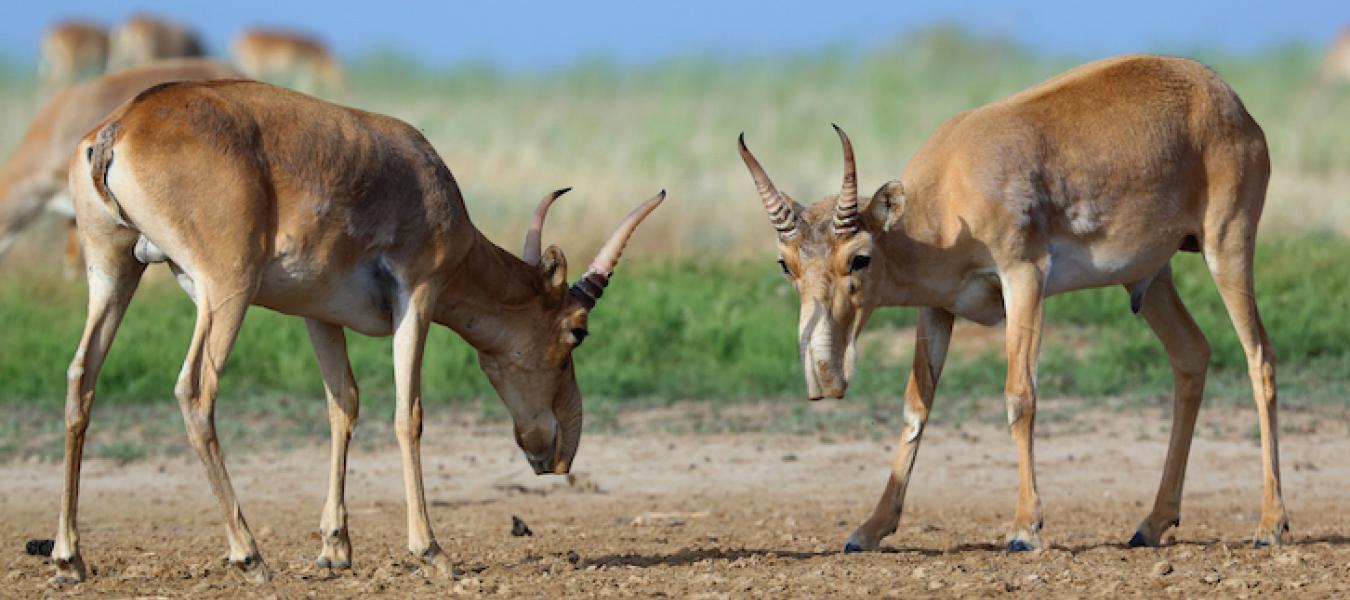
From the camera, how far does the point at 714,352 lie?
1441 centimetres

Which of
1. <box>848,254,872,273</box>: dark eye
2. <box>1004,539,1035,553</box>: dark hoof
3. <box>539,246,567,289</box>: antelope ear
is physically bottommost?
<box>1004,539,1035,553</box>: dark hoof

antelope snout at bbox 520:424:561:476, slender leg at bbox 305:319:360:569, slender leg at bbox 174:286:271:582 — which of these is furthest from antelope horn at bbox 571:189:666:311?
slender leg at bbox 174:286:271:582

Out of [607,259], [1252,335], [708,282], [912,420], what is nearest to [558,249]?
[607,259]

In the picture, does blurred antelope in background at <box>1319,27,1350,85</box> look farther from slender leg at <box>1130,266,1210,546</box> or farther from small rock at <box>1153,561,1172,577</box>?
small rock at <box>1153,561,1172,577</box>

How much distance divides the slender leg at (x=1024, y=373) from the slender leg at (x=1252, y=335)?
3.52 ft

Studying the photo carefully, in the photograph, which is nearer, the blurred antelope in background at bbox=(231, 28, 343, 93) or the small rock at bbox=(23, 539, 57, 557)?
the small rock at bbox=(23, 539, 57, 557)

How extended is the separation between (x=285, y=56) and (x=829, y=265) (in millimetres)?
34668

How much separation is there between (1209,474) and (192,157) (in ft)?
20.9

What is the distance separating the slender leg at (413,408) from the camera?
8.08m

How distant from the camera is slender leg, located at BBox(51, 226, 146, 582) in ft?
25.9

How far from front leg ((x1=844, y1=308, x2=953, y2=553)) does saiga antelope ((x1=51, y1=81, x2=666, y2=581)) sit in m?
1.56

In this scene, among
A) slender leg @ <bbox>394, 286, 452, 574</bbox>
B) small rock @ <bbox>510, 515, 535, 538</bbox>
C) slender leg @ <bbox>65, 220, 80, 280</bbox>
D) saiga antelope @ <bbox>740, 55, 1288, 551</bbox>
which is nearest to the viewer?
slender leg @ <bbox>394, 286, 452, 574</bbox>

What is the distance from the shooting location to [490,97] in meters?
41.0

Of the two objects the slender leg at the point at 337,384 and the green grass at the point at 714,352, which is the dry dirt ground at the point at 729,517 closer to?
the slender leg at the point at 337,384
